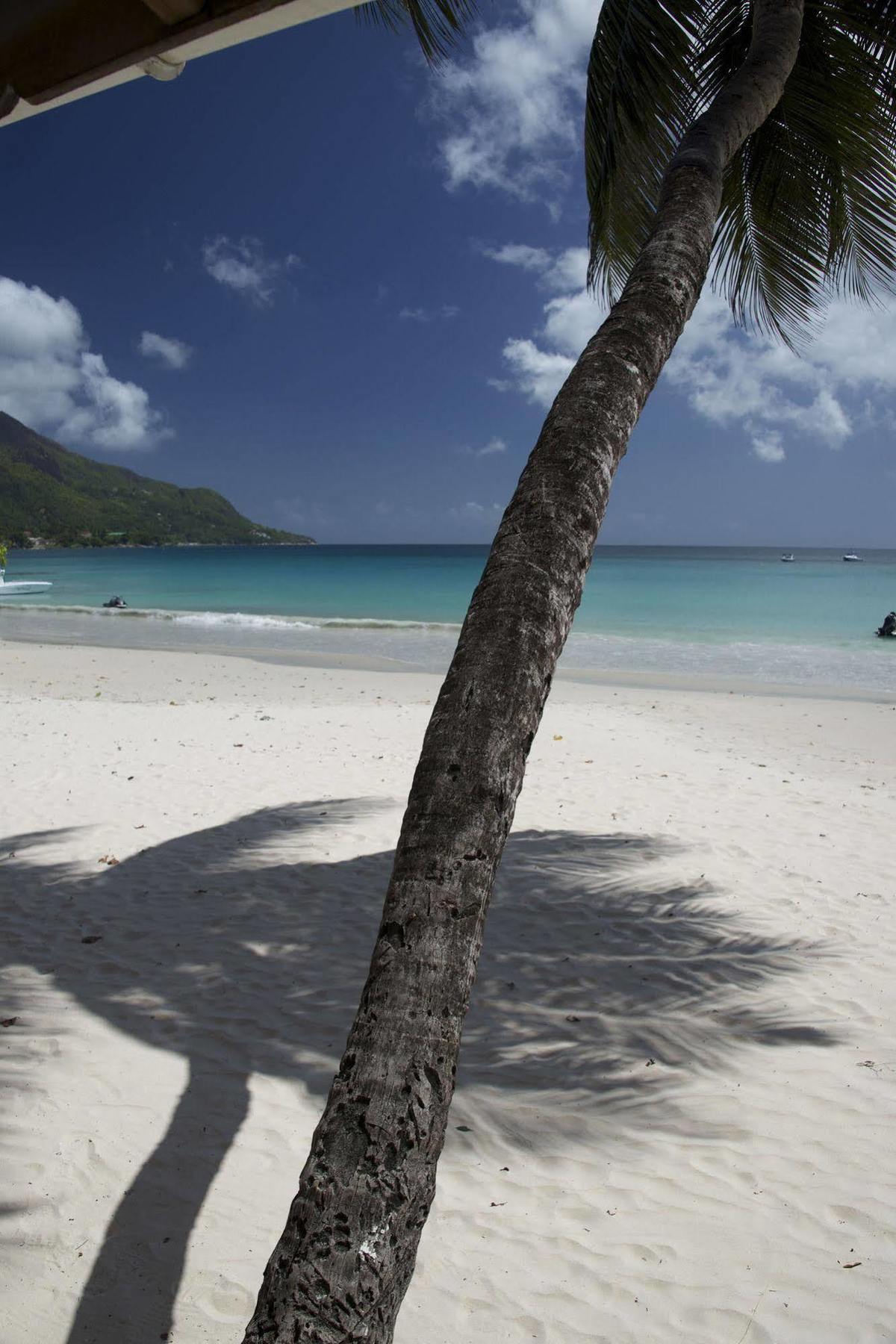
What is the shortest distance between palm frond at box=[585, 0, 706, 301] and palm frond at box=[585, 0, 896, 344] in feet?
0.03

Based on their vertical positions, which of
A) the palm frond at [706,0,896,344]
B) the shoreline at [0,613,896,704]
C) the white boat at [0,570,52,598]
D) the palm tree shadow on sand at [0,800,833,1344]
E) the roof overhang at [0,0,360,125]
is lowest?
the palm tree shadow on sand at [0,800,833,1344]

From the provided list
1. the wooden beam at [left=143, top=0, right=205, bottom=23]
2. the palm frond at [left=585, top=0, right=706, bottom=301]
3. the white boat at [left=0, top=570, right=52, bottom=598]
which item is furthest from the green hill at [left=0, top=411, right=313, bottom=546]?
the wooden beam at [left=143, top=0, right=205, bottom=23]

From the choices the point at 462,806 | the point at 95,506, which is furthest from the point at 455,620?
the point at 95,506

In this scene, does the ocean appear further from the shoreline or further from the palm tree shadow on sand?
the palm tree shadow on sand

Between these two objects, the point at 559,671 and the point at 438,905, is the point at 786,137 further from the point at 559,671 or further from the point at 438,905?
the point at 559,671

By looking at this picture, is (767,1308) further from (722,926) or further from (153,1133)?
(722,926)

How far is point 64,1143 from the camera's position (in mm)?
2707

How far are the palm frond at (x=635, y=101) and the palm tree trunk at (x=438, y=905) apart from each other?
16.6ft

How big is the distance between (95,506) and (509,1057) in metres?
144

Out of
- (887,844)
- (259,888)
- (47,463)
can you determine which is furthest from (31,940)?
(47,463)

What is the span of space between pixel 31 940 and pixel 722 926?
3.64m

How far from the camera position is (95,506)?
435 feet

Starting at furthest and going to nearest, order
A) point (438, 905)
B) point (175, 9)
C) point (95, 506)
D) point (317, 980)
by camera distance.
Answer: point (95, 506) < point (317, 980) < point (175, 9) < point (438, 905)

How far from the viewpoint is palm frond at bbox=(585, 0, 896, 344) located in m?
6.04
